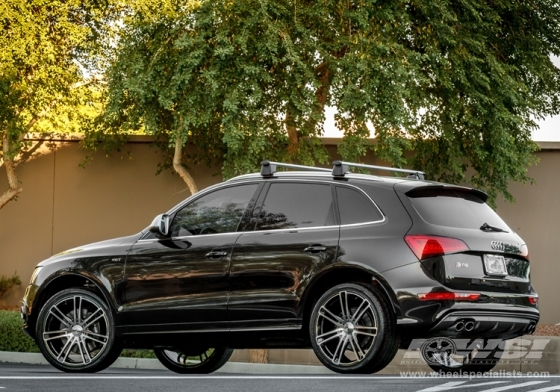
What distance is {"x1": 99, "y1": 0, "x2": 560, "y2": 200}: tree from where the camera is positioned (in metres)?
19.8

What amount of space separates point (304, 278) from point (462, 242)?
1439mm

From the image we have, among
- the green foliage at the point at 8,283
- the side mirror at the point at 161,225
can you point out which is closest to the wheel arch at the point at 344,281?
the side mirror at the point at 161,225

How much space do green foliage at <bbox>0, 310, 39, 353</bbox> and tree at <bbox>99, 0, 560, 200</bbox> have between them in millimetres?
4572

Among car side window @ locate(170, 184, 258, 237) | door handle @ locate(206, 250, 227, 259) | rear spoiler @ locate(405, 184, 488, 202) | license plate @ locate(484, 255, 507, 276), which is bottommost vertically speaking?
license plate @ locate(484, 255, 507, 276)

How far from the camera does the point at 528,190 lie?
79.8 ft

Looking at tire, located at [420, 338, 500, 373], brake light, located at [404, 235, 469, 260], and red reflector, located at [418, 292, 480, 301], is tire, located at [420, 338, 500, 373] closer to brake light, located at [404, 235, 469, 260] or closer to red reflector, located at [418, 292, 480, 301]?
red reflector, located at [418, 292, 480, 301]

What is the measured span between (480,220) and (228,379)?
294 centimetres

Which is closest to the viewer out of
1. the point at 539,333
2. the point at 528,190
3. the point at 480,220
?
the point at 480,220

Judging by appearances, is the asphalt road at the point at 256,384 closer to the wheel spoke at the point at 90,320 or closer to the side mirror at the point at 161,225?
the wheel spoke at the point at 90,320

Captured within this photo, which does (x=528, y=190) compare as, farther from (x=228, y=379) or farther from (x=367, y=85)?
(x=228, y=379)

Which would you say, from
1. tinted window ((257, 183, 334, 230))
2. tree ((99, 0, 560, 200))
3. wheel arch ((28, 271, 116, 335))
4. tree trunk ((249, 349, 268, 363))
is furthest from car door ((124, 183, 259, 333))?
tree trunk ((249, 349, 268, 363))

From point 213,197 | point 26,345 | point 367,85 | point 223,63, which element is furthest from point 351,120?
point 213,197

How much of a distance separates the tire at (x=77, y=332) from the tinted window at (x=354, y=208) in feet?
8.81

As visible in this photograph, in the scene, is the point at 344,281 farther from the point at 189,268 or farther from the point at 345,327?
the point at 189,268
